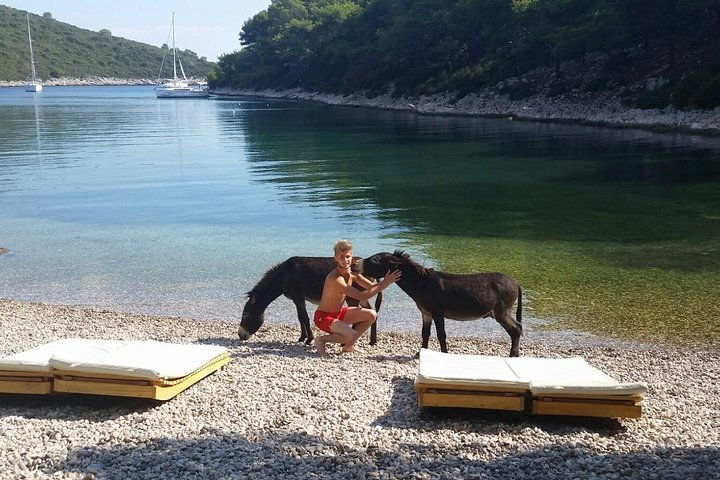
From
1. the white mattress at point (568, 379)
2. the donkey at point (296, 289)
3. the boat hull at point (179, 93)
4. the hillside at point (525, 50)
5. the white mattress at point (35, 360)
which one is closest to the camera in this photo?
the white mattress at point (568, 379)

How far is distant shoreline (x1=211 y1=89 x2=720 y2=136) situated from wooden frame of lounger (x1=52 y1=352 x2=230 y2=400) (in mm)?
46801

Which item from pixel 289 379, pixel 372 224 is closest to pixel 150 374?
pixel 289 379

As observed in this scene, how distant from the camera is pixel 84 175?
39.3m

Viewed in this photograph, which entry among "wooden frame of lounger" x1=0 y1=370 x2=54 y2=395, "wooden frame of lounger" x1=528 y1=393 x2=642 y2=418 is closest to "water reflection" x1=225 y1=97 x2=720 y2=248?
"wooden frame of lounger" x1=528 y1=393 x2=642 y2=418

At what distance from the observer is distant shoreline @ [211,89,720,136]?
5106cm

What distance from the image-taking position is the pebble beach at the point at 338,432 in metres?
6.82

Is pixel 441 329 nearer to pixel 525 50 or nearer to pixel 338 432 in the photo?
pixel 338 432

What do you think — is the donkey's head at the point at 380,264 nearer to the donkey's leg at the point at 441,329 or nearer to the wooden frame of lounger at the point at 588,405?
the donkey's leg at the point at 441,329

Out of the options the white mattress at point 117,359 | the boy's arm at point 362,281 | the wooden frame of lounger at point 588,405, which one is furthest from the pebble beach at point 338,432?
the boy's arm at point 362,281

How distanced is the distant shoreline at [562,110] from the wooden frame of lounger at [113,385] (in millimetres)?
46801

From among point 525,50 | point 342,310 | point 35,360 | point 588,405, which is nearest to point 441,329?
point 342,310

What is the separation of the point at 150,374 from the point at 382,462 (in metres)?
2.89

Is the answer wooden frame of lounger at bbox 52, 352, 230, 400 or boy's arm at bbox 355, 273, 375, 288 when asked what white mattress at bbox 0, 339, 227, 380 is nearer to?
wooden frame of lounger at bbox 52, 352, 230, 400

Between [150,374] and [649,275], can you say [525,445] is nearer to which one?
[150,374]
